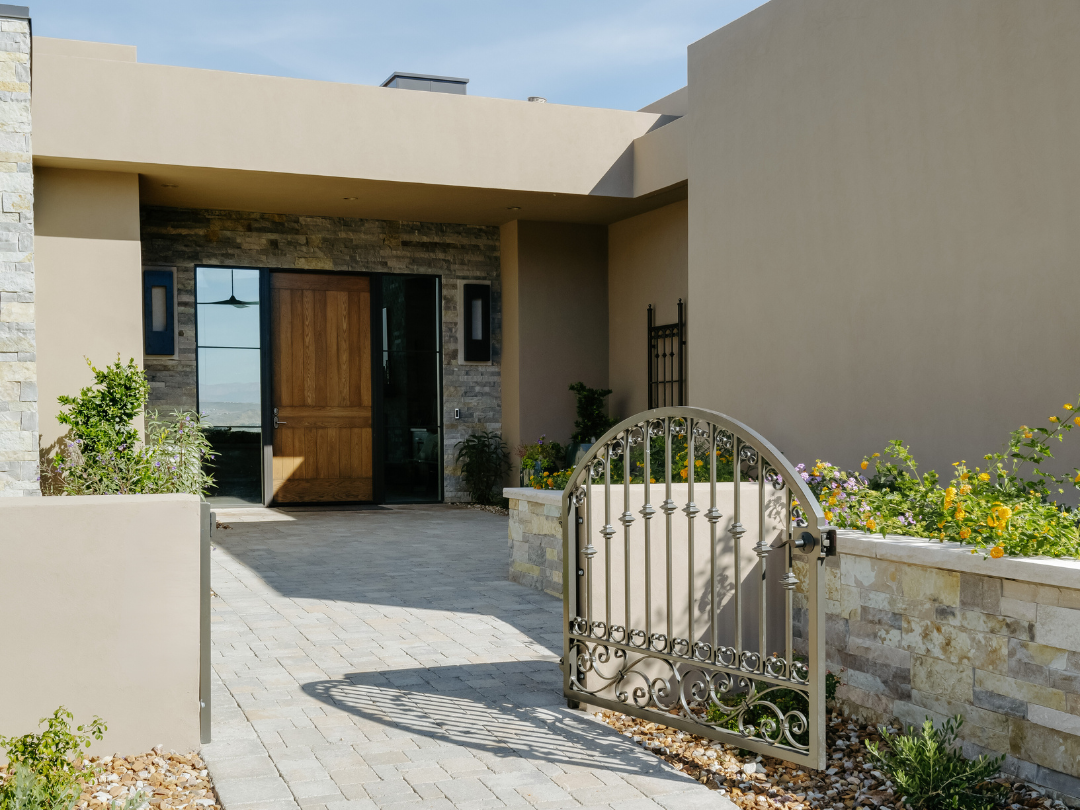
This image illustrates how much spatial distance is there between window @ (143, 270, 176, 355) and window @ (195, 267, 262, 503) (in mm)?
377

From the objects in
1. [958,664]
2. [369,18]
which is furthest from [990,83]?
[369,18]

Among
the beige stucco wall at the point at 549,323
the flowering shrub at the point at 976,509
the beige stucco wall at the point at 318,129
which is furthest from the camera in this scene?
the beige stucco wall at the point at 549,323

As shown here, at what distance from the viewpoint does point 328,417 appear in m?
11.9

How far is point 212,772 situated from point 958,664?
257 centimetres

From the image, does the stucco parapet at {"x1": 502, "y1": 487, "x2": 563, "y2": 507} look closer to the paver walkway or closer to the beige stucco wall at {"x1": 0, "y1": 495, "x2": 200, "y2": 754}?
the paver walkway

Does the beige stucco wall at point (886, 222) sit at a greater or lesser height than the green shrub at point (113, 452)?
greater

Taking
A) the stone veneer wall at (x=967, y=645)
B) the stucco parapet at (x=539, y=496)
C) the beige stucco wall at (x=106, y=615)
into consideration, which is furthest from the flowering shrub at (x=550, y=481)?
the beige stucco wall at (x=106, y=615)

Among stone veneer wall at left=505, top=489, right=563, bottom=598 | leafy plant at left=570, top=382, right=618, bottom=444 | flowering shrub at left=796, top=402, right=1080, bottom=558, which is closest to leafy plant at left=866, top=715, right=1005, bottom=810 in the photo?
flowering shrub at left=796, top=402, right=1080, bottom=558

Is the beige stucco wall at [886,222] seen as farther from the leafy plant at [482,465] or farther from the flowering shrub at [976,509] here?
the leafy plant at [482,465]

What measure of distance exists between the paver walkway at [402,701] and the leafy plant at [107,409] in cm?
192

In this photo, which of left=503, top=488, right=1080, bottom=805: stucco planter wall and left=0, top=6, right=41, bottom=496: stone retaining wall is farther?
left=0, top=6, right=41, bottom=496: stone retaining wall

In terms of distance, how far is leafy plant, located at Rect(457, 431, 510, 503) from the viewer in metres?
11.9

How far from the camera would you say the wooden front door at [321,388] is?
38.1ft

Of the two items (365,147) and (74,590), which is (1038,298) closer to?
(74,590)
